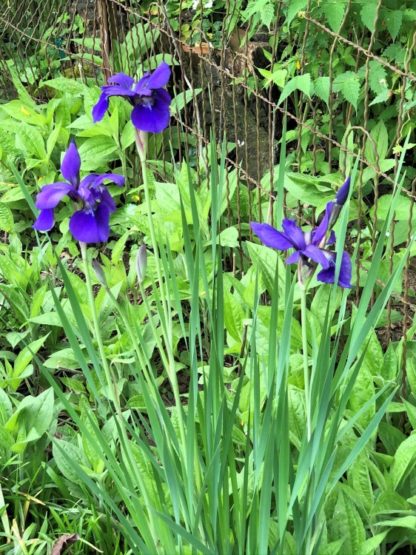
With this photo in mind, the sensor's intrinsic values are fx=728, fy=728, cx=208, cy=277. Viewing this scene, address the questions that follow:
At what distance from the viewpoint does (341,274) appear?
132 centimetres

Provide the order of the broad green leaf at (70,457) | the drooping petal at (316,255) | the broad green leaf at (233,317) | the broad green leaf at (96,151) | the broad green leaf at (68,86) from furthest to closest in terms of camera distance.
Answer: the broad green leaf at (68,86)
the broad green leaf at (96,151)
the broad green leaf at (233,317)
the broad green leaf at (70,457)
the drooping petal at (316,255)

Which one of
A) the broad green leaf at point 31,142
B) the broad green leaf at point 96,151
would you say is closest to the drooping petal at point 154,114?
the broad green leaf at point 96,151

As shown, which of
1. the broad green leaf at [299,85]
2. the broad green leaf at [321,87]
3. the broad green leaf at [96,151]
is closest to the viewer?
the broad green leaf at [299,85]

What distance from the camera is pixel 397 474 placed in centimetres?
170

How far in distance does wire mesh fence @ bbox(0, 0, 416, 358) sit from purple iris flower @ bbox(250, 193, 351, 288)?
230 mm

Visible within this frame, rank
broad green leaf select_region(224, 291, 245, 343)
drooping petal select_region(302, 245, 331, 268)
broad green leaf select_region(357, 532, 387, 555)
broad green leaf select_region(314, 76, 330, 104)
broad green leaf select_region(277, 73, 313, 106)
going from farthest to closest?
broad green leaf select_region(314, 76, 330, 104)
broad green leaf select_region(277, 73, 313, 106)
broad green leaf select_region(224, 291, 245, 343)
broad green leaf select_region(357, 532, 387, 555)
drooping petal select_region(302, 245, 331, 268)

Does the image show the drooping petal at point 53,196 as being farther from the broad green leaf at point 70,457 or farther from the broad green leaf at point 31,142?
the broad green leaf at point 31,142

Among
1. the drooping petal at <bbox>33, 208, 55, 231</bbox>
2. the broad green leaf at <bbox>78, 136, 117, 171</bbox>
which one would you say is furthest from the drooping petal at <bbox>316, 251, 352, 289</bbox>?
the broad green leaf at <bbox>78, 136, 117, 171</bbox>

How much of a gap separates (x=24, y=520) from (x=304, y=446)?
951 millimetres

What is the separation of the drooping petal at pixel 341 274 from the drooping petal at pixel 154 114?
0.39 meters

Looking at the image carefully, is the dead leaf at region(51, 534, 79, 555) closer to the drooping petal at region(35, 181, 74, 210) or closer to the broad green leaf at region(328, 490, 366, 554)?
the broad green leaf at region(328, 490, 366, 554)

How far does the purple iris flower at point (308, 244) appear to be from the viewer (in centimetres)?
127

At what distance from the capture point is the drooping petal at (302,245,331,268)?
1.24 m

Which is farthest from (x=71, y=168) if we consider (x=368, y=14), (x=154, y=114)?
(x=368, y=14)
